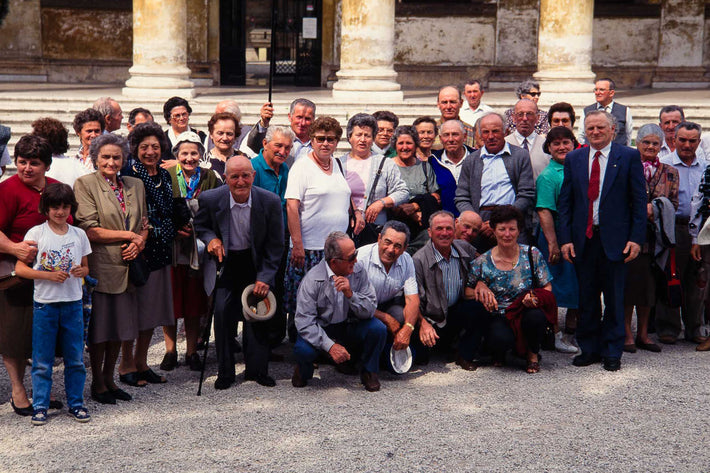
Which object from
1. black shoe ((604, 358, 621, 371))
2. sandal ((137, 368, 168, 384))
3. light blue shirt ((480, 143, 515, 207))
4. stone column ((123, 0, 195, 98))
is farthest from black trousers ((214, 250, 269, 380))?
stone column ((123, 0, 195, 98))

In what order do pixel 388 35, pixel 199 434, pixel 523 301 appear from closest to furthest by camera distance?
pixel 199 434
pixel 523 301
pixel 388 35

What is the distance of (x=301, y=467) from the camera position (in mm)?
5391

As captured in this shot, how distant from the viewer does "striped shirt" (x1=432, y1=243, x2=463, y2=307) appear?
7449 mm

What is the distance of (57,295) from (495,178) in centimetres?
372

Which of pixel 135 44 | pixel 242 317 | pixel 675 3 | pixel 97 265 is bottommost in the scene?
pixel 242 317

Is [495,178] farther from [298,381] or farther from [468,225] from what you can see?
[298,381]

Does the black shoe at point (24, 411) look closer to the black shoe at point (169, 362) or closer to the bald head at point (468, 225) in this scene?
the black shoe at point (169, 362)

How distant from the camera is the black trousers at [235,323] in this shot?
6887 millimetres

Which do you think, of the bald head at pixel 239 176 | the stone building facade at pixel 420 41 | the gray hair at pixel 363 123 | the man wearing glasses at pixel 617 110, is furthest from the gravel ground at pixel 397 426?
the stone building facade at pixel 420 41

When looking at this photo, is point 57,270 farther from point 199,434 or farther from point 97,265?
point 199,434

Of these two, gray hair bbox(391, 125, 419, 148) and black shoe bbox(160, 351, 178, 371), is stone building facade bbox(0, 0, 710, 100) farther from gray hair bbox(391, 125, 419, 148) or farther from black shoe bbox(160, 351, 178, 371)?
black shoe bbox(160, 351, 178, 371)

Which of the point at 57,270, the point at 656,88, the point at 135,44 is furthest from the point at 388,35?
the point at 57,270

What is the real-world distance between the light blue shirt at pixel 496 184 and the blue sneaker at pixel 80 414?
12.0 feet

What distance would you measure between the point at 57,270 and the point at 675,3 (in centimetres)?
1752
